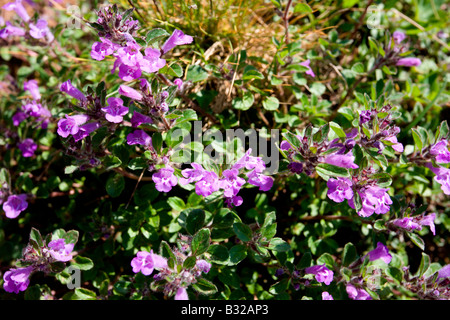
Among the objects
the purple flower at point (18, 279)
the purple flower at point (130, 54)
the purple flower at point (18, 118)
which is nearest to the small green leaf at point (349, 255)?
the purple flower at point (130, 54)

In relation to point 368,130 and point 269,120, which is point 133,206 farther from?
point 368,130

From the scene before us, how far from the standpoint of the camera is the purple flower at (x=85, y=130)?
2278 millimetres

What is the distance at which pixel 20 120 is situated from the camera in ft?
10.6

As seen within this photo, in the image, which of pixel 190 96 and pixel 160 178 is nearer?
pixel 160 178

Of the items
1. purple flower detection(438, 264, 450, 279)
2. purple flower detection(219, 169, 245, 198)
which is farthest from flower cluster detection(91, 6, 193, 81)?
purple flower detection(438, 264, 450, 279)

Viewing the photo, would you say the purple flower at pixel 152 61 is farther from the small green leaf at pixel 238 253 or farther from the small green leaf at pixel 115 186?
the small green leaf at pixel 238 253

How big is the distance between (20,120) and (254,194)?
2253 millimetres

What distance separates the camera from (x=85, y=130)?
229 cm

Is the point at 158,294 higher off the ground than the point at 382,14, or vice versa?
the point at 382,14

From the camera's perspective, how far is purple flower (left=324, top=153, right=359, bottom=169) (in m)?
2.10

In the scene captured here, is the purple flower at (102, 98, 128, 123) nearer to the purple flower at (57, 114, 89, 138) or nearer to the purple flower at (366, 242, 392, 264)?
the purple flower at (57, 114, 89, 138)

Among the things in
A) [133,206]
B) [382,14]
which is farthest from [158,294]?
[382,14]

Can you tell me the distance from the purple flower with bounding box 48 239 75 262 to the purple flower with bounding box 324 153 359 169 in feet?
6.03
